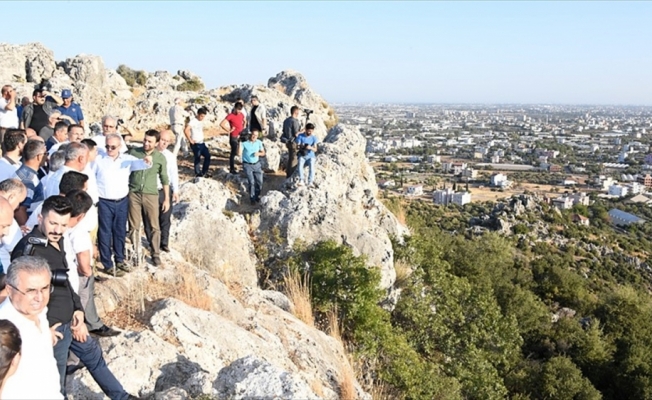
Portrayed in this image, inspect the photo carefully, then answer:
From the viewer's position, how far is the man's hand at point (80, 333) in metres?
4.10

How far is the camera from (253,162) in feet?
36.9

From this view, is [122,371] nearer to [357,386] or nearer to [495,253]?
[357,386]

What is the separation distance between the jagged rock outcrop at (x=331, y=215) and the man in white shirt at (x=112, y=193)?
3.98 meters

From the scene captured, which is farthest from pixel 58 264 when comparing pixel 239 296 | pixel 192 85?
pixel 192 85

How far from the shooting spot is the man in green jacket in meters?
6.91

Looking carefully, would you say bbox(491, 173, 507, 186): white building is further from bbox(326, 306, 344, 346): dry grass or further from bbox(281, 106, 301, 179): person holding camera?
bbox(326, 306, 344, 346): dry grass

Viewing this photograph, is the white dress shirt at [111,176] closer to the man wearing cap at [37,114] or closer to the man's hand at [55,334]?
the man's hand at [55,334]

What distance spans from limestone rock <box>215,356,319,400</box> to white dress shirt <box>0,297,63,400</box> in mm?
1519

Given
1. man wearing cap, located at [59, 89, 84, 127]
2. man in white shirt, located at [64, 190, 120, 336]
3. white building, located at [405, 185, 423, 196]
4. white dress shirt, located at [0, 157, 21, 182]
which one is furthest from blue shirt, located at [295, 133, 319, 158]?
white building, located at [405, 185, 423, 196]

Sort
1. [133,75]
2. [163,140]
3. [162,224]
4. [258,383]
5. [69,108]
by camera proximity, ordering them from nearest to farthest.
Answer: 1. [258,383]
2. [163,140]
3. [162,224]
4. [69,108]
5. [133,75]

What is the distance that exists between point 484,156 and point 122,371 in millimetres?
138680

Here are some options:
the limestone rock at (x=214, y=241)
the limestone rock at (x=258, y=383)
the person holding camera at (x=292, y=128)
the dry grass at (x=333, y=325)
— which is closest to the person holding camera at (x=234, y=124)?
the person holding camera at (x=292, y=128)

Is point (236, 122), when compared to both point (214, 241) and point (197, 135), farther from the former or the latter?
point (214, 241)

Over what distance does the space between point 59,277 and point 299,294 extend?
5.13 metres
